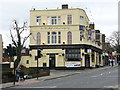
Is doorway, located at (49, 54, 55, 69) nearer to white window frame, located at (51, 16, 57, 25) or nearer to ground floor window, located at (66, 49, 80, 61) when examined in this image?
ground floor window, located at (66, 49, 80, 61)

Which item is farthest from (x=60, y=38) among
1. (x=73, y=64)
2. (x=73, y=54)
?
(x=73, y=64)

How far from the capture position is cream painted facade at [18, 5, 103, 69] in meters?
63.2

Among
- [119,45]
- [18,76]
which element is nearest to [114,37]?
[119,45]

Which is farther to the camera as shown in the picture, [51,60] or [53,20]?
[53,20]

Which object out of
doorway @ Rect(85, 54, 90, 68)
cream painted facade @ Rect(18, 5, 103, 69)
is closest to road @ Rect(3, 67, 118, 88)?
cream painted facade @ Rect(18, 5, 103, 69)

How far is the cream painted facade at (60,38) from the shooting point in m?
63.2

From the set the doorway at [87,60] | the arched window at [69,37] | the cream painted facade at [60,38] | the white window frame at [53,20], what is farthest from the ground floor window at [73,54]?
the white window frame at [53,20]

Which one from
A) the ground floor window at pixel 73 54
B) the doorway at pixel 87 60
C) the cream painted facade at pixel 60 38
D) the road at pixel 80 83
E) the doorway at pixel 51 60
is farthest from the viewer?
the doorway at pixel 87 60

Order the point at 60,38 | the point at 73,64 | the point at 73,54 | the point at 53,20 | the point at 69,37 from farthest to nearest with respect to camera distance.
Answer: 1. the point at 53,20
2. the point at 60,38
3. the point at 69,37
4. the point at 73,54
5. the point at 73,64

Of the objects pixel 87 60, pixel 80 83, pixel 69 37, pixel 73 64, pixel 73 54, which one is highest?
pixel 69 37

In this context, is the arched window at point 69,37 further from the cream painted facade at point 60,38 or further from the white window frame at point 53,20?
the white window frame at point 53,20

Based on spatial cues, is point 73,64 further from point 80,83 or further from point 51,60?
point 80,83

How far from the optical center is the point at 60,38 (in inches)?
2518

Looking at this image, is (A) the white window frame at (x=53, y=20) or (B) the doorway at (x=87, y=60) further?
(B) the doorway at (x=87, y=60)
